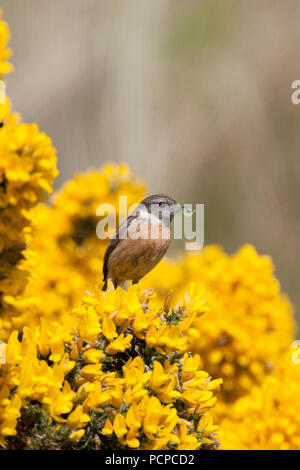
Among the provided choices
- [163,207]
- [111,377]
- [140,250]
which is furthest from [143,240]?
[111,377]

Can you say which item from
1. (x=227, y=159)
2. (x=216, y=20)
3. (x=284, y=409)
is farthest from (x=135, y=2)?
(x=284, y=409)

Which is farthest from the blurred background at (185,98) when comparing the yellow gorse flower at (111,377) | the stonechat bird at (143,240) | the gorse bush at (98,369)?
the yellow gorse flower at (111,377)

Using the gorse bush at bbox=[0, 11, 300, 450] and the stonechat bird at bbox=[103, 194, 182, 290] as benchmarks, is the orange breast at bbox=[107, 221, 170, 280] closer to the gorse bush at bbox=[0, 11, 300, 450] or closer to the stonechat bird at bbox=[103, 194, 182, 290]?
the stonechat bird at bbox=[103, 194, 182, 290]

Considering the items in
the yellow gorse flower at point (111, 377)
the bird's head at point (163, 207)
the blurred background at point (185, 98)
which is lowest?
the yellow gorse flower at point (111, 377)

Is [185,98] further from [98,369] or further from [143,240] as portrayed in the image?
[98,369]

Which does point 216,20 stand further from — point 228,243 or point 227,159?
point 228,243

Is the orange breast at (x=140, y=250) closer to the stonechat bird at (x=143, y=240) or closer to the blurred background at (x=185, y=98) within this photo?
the stonechat bird at (x=143, y=240)
